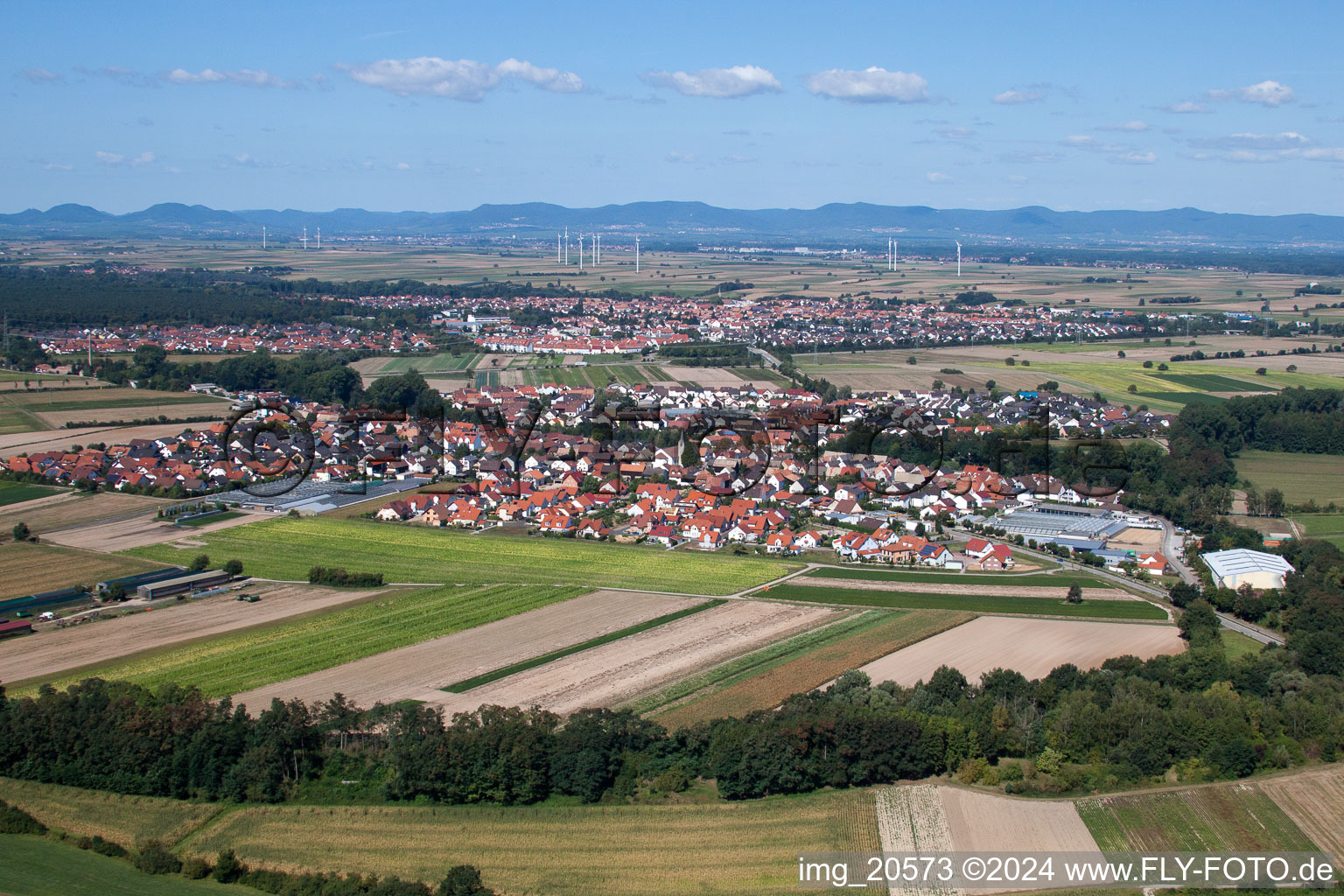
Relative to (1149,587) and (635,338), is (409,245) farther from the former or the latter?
(1149,587)

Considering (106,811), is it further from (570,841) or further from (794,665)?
(794,665)

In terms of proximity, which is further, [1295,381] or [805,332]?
[805,332]

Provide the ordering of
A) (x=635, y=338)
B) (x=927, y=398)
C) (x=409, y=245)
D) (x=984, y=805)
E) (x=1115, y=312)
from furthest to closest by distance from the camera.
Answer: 1. (x=409, y=245)
2. (x=1115, y=312)
3. (x=635, y=338)
4. (x=927, y=398)
5. (x=984, y=805)

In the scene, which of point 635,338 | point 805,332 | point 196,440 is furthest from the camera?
point 805,332

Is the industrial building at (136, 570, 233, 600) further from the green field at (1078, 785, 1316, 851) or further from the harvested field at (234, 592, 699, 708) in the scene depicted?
the green field at (1078, 785, 1316, 851)

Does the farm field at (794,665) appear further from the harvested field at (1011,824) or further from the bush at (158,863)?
the bush at (158,863)

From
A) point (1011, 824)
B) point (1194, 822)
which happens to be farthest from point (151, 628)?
point (1194, 822)

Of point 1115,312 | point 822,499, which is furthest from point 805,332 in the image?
point 822,499
